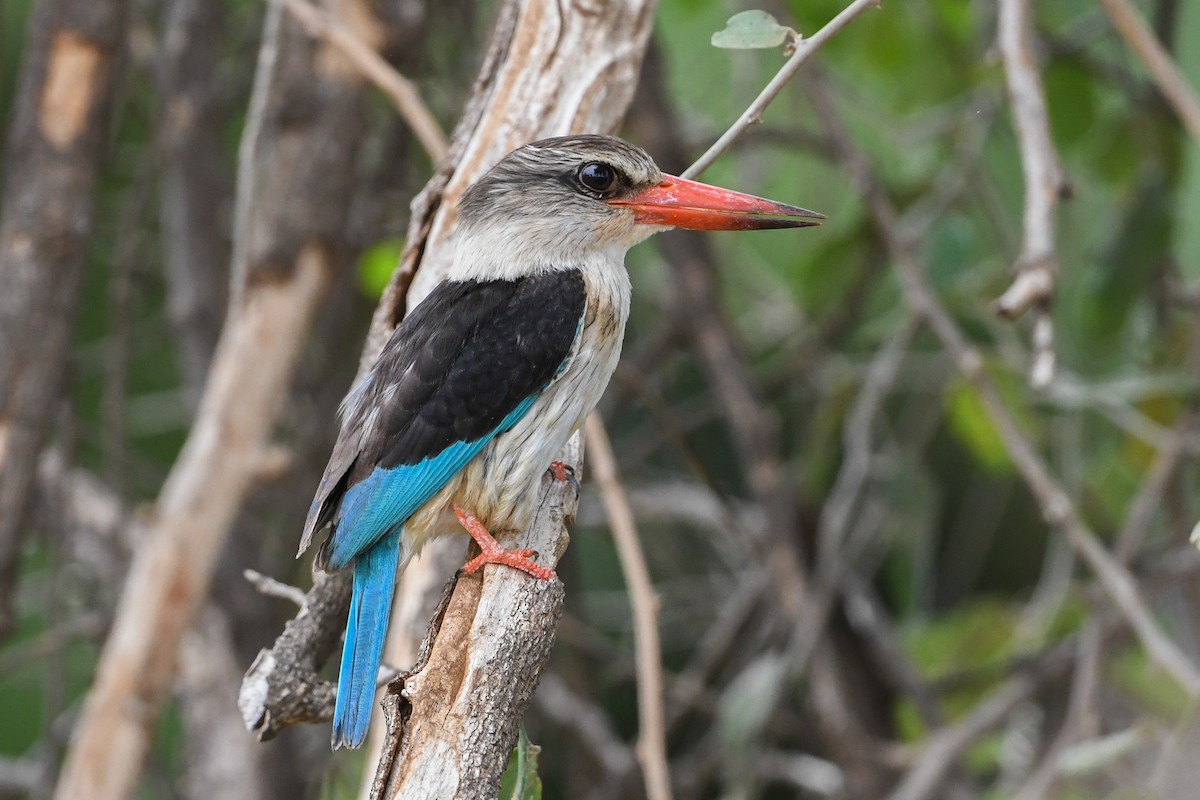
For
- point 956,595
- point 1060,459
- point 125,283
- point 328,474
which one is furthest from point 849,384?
point 328,474

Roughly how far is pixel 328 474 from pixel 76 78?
1301mm

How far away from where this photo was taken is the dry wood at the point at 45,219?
2.81 metres

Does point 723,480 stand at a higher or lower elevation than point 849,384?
lower

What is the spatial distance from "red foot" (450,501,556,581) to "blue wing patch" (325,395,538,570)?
3.2 inches

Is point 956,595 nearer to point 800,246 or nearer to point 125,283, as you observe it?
point 800,246

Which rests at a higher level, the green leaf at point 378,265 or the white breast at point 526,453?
the green leaf at point 378,265

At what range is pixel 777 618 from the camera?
3.88 metres

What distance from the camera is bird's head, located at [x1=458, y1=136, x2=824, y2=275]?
7.18 feet

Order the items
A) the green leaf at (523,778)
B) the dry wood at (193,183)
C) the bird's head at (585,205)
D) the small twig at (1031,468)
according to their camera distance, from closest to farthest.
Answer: the green leaf at (523,778)
the bird's head at (585,205)
the small twig at (1031,468)
the dry wood at (193,183)

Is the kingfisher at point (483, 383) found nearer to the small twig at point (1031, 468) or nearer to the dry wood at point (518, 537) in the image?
the dry wood at point (518, 537)

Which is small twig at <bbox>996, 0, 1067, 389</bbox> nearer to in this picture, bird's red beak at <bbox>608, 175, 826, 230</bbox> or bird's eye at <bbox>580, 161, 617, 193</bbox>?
bird's red beak at <bbox>608, 175, 826, 230</bbox>

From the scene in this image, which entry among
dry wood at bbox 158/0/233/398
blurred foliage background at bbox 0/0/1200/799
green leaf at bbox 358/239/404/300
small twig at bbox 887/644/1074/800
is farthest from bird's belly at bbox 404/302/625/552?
dry wood at bbox 158/0/233/398

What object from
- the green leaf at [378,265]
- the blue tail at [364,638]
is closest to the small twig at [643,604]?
the blue tail at [364,638]

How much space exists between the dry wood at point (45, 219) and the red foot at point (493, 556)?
3.85 ft
